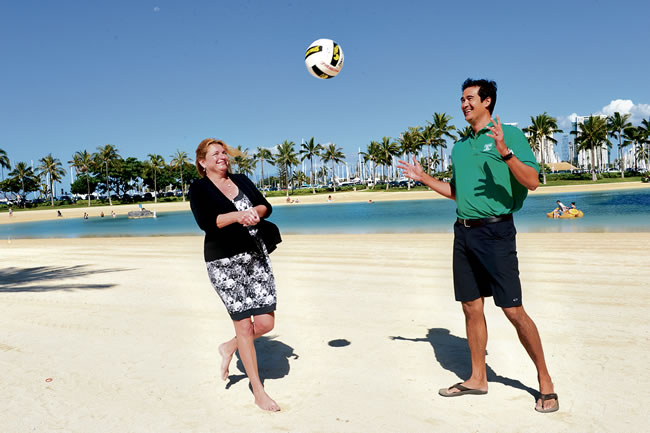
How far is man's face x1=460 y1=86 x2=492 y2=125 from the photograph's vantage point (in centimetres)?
325

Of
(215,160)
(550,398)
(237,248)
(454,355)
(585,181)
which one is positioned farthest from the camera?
(585,181)

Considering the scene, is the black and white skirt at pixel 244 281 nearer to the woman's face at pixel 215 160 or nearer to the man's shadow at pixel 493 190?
the woman's face at pixel 215 160

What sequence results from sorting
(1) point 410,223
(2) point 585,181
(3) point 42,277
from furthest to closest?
(2) point 585,181 → (1) point 410,223 → (3) point 42,277

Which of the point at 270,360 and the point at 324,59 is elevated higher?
the point at 324,59

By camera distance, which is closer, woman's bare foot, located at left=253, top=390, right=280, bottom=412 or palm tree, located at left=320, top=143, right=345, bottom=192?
woman's bare foot, located at left=253, top=390, right=280, bottom=412

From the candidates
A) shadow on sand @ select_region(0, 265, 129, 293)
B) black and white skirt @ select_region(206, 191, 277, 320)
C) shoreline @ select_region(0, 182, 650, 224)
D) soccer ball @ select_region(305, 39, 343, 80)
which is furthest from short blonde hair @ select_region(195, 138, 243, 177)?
shoreline @ select_region(0, 182, 650, 224)

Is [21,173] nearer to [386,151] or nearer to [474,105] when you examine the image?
[386,151]

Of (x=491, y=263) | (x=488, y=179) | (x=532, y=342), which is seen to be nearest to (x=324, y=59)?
(x=488, y=179)

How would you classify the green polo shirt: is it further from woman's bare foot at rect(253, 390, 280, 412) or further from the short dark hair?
woman's bare foot at rect(253, 390, 280, 412)

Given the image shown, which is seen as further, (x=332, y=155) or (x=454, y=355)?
(x=332, y=155)

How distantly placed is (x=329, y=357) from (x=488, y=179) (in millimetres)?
2198

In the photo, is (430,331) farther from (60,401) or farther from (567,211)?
(567,211)

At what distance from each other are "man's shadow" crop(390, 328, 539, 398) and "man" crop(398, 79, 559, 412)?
12.8 inches

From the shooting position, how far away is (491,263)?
10.3ft
